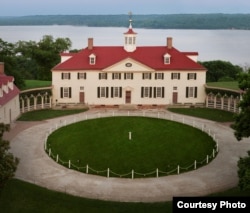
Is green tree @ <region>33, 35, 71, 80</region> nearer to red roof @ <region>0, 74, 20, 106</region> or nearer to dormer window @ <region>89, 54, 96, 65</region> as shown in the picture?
dormer window @ <region>89, 54, 96, 65</region>

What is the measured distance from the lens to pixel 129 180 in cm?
3100

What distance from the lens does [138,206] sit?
2595cm

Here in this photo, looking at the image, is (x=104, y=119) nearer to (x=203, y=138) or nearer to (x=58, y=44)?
(x=203, y=138)

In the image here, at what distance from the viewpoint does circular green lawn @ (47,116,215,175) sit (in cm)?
3438

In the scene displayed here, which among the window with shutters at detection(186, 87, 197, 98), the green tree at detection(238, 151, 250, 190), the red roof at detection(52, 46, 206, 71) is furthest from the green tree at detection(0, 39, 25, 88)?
the green tree at detection(238, 151, 250, 190)

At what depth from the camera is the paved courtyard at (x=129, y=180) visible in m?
28.4

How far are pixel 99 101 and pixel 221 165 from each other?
25021 mm

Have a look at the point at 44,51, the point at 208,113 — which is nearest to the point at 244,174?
the point at 208,113

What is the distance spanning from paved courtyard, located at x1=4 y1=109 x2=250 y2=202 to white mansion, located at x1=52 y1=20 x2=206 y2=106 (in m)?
17.5

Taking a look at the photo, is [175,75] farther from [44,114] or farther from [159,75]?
[44,114]

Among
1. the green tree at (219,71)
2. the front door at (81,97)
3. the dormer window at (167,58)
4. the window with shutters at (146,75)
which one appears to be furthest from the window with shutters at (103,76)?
the green tree at (219,71)

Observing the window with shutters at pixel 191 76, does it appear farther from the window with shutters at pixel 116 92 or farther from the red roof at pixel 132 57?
the window with shutters at pixel 116 92

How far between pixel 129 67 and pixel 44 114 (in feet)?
40.9

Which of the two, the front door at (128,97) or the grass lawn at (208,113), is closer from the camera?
the grass lawn at (208,113)
